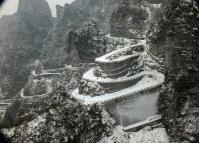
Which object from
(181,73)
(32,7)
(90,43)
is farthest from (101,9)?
(181,73)

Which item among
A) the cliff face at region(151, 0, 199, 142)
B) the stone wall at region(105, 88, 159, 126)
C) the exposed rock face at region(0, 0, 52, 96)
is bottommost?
the exposed rock face at region(0, 0, 52, 96)

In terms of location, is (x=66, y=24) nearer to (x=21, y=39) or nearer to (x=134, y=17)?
(x=21, y=39)

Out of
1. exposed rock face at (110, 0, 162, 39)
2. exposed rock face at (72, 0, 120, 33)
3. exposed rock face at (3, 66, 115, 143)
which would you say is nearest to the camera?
exposed rock face at (3, 66, 115, 143)

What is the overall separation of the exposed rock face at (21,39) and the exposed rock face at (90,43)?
21131 mm

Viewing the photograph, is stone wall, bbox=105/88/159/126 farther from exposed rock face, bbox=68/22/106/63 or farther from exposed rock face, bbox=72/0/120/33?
exposed rock face, bbox=72/0/120/33

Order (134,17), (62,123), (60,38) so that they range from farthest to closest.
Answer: (60,38)
(134,17)
(62,123)

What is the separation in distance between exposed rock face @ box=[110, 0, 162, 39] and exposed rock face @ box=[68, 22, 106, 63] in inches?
184

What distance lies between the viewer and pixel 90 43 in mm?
56594

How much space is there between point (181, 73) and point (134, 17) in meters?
25.2

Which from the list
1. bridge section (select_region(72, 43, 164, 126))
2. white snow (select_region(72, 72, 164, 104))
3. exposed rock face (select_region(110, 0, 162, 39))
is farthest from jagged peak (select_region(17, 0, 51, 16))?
white snow (select_region(72, 72, 164, 104))

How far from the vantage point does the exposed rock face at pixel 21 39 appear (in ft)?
242

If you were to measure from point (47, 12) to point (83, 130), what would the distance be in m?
75.1

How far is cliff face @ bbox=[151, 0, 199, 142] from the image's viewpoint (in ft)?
105

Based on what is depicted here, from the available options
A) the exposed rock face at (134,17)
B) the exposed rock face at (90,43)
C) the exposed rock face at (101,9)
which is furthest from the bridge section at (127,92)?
the exposed rock face at (101,9)
